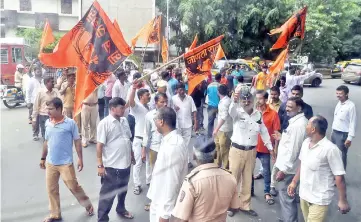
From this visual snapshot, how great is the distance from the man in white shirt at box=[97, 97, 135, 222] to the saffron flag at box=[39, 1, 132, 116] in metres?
0.53

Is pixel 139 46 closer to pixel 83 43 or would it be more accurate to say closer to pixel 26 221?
pixel 83 43

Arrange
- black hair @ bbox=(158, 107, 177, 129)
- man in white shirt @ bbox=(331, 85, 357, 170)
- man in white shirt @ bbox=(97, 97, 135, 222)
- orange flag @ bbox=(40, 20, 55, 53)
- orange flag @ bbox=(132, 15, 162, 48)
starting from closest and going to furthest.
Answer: black hair @ bbox=(158, 107, 177, 129) → man in white shirt @ bbox=(97, 97, 135, 222) → man in white shirt @ bbox=(331, 85, 357, 170) → orange flag @ bbox=(40, 20, 55, 53) → orange flag @ bbox=(132, 15, 162, 48)

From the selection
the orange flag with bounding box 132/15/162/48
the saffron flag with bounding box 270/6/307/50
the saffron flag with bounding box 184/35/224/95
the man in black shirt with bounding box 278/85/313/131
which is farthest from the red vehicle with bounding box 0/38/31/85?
the man in black shirt with bounding box 278/85/313/131

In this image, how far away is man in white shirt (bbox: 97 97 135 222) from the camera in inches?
134

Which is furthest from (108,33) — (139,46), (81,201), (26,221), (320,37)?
(320,37)

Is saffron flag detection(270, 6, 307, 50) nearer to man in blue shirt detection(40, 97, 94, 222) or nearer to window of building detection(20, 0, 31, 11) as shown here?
window of building detection(20, 0, 31, 11)

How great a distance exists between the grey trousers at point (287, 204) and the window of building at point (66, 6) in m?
4.08

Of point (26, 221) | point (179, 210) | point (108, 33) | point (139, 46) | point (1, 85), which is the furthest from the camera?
point (1, 85)

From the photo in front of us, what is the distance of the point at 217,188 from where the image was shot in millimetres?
2086

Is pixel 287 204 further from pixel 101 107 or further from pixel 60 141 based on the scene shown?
pixel 101 107

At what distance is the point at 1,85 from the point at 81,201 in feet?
27.9

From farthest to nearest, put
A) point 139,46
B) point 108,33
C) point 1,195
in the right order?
point 139,46
point 1,195
point 108,33

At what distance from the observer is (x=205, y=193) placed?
2043mm

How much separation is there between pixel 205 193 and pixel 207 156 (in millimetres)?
223
